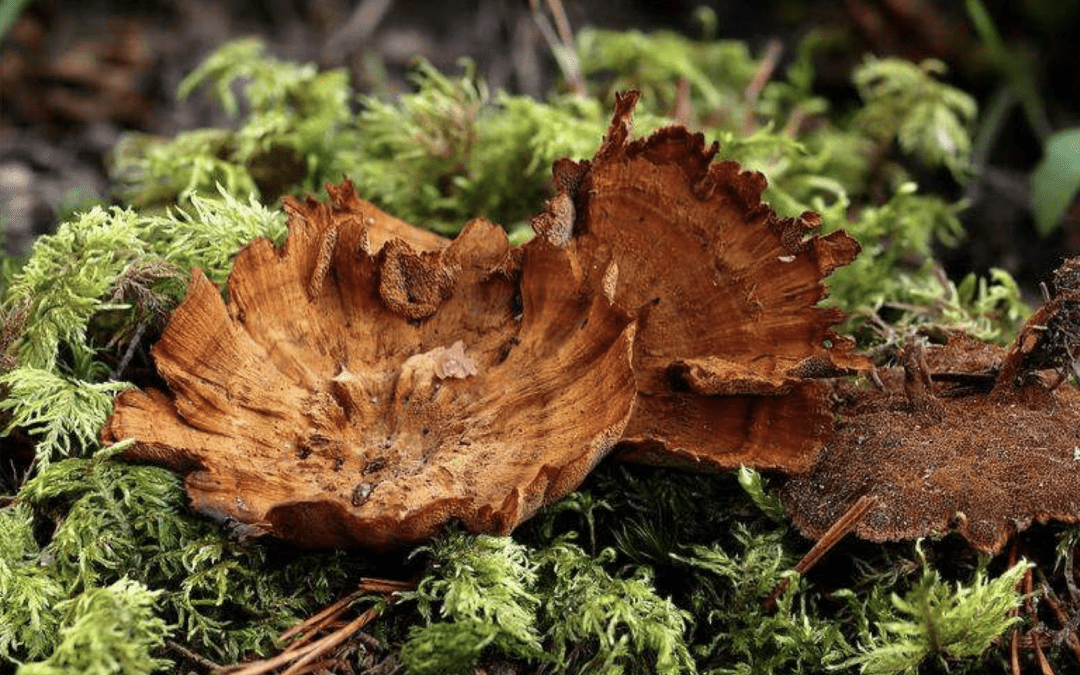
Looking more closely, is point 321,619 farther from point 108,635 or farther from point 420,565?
point 108,635

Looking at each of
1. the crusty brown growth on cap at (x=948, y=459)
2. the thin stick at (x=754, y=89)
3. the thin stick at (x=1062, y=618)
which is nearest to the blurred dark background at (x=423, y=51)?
the thin stick at (x=754, y=89)

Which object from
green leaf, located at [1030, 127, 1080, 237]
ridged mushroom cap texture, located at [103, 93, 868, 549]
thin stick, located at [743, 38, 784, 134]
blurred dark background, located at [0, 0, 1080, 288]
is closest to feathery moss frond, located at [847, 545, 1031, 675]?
ridged mushroom cap texture, located at [103, 93, 868, 549]

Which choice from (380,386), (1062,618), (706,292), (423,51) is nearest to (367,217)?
(380,386)

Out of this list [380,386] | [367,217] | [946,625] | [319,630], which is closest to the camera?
[946,625]

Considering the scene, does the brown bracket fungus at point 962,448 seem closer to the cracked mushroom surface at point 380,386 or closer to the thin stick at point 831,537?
the thin stick at point 831,537

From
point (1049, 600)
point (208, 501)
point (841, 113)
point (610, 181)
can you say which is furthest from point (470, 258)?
point (841, 113)

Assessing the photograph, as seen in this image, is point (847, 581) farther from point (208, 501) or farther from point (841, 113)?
point (841, 113)

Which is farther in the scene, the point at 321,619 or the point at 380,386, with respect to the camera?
the point at 380,386
